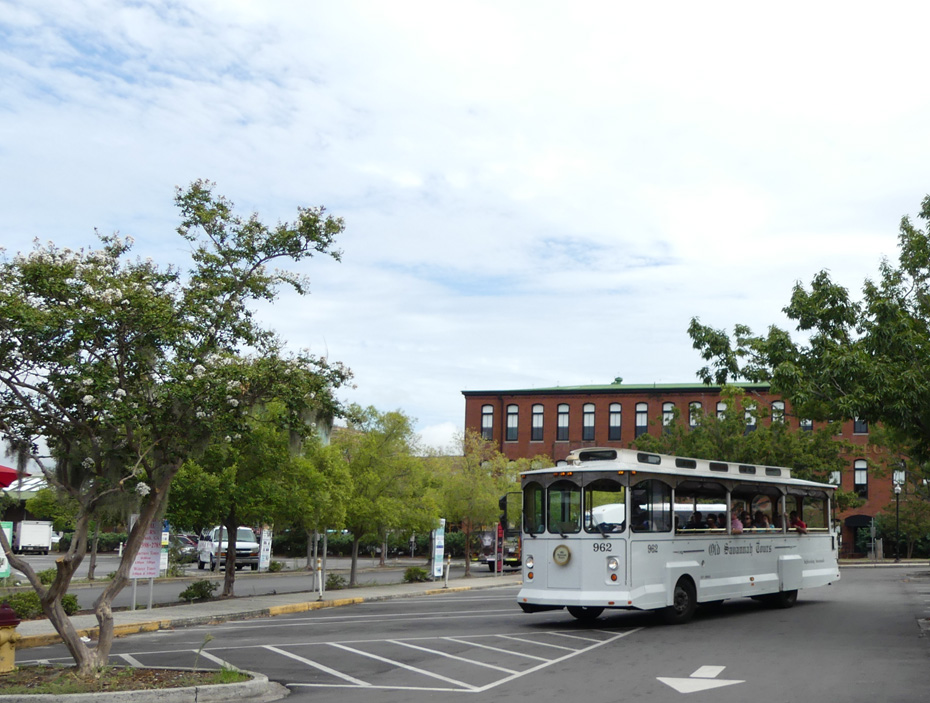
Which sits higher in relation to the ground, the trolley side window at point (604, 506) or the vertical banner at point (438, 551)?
the trolley side window at point (604, 506)

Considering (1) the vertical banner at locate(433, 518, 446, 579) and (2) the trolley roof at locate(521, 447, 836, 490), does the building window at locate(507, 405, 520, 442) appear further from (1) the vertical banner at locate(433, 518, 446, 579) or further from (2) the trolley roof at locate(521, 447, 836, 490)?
(2) the trolley roof at locate(521, 447, 836, 490)

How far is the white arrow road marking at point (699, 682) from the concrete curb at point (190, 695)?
444 cm

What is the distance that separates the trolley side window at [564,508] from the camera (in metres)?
17.8

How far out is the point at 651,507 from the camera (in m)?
17.8

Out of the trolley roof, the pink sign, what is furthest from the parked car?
the trolley roof

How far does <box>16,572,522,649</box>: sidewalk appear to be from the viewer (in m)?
17.9

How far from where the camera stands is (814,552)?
2350cm

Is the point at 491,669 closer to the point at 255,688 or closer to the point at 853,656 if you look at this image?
the point at 255,688

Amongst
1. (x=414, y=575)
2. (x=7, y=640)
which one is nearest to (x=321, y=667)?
(x=7, y=640)

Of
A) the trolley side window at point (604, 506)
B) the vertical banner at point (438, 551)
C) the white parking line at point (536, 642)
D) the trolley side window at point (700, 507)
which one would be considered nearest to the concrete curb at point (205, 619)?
the vertical banner at point (438, 551)

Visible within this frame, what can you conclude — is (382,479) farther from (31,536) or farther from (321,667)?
(31,536)

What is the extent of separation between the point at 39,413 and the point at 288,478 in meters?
13.4

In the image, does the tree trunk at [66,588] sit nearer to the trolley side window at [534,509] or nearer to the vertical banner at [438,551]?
the trolley side window at [534,509]

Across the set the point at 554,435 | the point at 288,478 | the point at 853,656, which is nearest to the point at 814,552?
the point at 853,656
